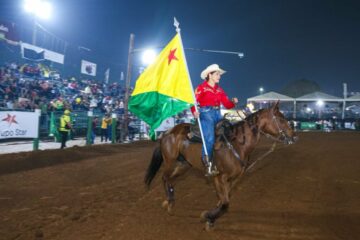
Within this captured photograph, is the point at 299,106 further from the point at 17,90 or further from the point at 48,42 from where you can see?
the point at 17,90

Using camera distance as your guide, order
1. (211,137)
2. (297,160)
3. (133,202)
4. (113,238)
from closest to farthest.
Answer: (113,238) → (211,137) → (133,202) → (297,160)

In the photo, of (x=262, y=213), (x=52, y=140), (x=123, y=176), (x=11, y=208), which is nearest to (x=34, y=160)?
(x=123, y=176)

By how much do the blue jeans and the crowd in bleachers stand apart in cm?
1232

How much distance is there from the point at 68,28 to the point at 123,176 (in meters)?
39.7

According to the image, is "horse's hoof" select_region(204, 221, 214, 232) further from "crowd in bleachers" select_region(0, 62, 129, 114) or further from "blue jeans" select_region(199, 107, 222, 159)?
"crowd in bleachers" select_region(0, 62, 129, 114)

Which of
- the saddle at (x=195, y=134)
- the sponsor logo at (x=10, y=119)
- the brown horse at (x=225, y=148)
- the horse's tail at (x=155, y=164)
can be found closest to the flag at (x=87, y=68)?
the sponsor logo at (x=10, y=119)

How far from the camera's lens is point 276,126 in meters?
5.85

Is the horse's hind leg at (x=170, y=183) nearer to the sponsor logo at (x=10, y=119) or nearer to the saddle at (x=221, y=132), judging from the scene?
the saddle at (x=221, y=132)

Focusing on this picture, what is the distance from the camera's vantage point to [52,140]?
18203 mm

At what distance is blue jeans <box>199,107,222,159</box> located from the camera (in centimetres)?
572

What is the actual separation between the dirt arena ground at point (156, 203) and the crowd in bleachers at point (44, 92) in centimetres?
703

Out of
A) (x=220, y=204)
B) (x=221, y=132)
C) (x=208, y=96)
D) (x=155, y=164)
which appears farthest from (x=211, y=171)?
(x=155, y=164)

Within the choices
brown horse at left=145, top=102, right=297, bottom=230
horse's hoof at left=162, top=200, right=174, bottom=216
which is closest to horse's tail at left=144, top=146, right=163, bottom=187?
brown horse at left=145, top=102, right=297, bottom=230

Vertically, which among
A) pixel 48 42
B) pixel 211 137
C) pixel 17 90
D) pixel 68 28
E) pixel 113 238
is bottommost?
pixel 113 238
